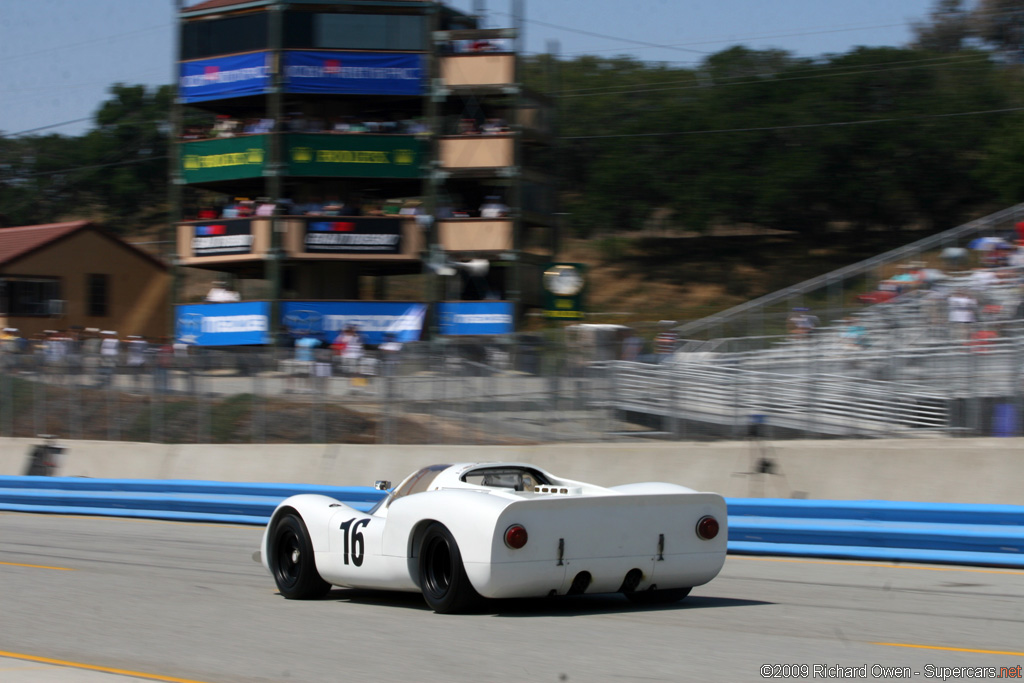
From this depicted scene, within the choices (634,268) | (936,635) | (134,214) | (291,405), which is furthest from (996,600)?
(134,214)

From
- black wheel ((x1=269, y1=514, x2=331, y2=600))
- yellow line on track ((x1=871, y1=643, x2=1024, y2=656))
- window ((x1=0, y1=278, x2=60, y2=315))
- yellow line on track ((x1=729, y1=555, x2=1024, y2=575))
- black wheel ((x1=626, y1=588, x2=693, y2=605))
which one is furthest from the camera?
window ((x1=0, y1=278, x2=60, y2=315))

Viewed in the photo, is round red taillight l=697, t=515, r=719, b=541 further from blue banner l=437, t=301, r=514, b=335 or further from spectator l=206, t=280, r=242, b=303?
spectator l=206, t=280, r=242, b=303

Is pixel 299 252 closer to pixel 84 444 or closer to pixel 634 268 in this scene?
pixel 84 444

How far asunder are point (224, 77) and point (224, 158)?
2.61m

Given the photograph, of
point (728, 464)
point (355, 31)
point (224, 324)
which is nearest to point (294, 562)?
point (728, 464)

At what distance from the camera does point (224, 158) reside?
36.6 meters

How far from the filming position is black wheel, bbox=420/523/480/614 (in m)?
7.02

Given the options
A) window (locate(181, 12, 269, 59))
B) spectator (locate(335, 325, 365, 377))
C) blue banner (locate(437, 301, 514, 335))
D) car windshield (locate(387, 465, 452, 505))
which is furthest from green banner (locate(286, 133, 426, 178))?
car windshield (locate(387, 465, 452, 505))

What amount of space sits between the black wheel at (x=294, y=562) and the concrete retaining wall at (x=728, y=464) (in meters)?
7.27

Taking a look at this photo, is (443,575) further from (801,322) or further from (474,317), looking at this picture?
(474,317)

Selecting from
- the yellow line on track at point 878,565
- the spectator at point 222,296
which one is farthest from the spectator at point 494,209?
the yellow line on track at point 878,565

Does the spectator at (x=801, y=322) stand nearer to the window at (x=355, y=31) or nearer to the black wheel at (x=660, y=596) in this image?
the black wheel at (x=660, y=596)

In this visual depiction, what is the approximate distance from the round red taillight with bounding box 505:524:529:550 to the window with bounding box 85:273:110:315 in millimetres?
38231

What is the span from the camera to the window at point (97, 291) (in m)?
41.8
